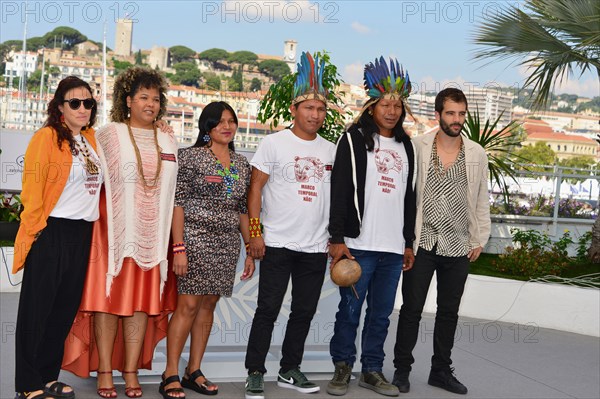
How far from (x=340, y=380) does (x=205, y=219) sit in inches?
50.8

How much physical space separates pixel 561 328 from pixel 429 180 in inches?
131

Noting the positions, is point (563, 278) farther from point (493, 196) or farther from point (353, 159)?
point (493, 196)

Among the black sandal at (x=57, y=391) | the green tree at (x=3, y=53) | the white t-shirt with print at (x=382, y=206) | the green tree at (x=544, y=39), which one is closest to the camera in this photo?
the black sandal at (x=57, y=391)

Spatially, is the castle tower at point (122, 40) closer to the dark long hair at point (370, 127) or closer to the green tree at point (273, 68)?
the green tree at point (273, 68)

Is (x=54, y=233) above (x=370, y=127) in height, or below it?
below

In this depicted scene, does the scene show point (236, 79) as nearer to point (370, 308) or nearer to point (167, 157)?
point (370, 308)

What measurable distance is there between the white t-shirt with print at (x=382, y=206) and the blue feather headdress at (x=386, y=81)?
0.34m

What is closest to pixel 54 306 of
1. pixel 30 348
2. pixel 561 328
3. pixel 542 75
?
pixel 30 348

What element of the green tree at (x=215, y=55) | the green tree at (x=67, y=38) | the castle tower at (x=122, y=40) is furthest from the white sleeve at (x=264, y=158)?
the green tree at (x=67, y=38)

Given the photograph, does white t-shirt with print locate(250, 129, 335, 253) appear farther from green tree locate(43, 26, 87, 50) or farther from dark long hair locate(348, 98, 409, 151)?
green tree locate(43, 26, 87, 50)

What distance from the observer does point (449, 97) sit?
207 inches

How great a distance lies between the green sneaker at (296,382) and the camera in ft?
16.6

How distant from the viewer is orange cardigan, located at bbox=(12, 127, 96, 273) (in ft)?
13.9

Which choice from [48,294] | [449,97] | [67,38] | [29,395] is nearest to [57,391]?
[29,395]
